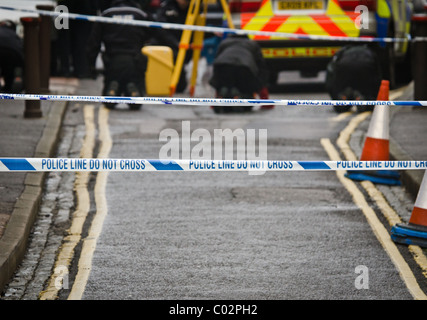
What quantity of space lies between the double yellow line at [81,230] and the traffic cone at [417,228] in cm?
221

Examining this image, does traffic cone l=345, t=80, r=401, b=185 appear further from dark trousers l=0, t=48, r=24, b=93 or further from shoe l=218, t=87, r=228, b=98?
dark trousers l=0, t=48, r=24, b=93

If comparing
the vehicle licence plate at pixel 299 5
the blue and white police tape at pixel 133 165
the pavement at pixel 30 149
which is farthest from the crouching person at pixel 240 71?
the blue and white police tape at pixel 133 165

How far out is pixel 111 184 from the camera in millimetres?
10180

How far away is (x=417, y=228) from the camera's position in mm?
7996

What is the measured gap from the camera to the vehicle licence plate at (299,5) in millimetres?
15609

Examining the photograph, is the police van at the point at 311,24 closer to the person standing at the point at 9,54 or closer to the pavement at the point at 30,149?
the pavement at the point at 30,149

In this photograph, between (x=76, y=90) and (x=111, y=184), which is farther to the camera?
(x=76, y=90)

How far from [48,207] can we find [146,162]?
258 cm

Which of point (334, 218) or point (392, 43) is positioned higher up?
point (392, 43)

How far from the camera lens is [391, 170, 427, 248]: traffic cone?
7965mm

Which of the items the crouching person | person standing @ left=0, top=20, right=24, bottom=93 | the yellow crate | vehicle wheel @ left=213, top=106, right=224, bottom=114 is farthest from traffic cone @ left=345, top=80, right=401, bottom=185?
person standing @ left=0, top=20, right=24, bottom=93

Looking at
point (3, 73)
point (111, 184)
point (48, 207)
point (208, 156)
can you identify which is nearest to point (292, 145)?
point (208, 156)
